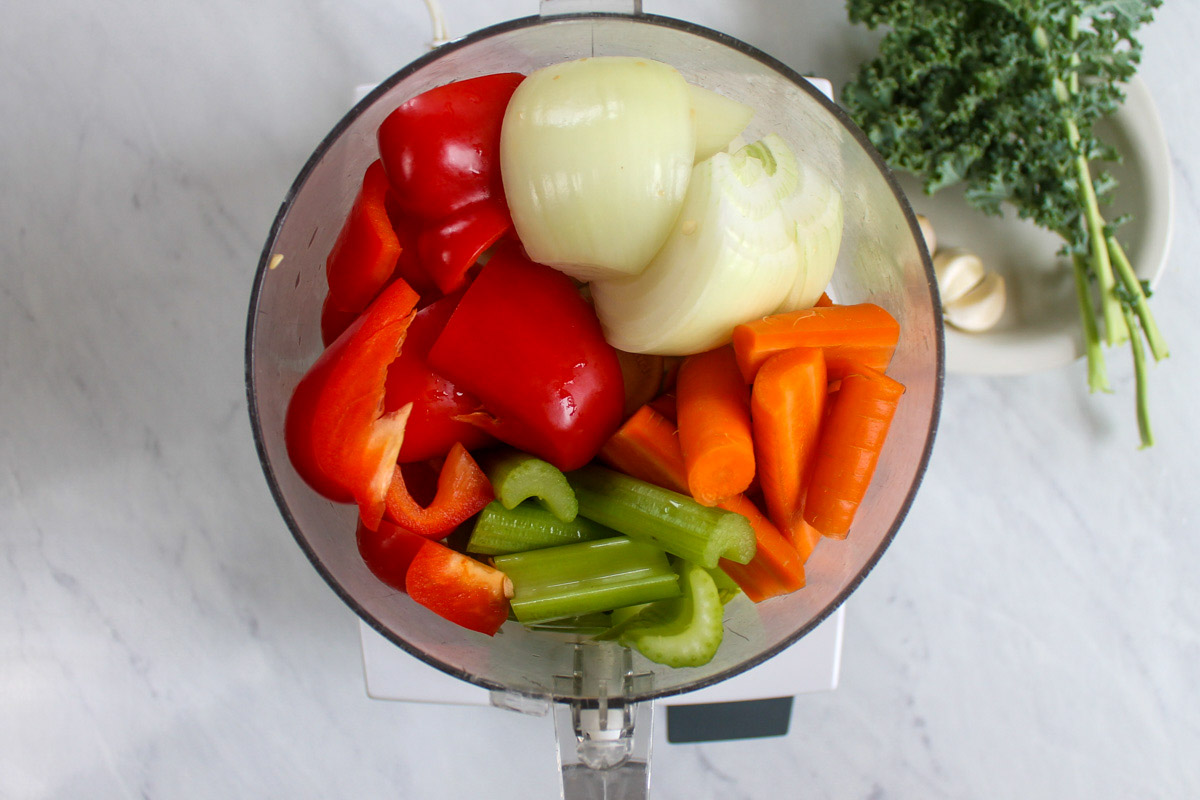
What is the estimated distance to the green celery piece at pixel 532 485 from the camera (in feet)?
1.71

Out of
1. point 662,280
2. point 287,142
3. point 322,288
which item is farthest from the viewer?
point 287,142

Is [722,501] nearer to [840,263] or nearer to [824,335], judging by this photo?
[824,335]

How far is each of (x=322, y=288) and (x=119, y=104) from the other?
369 millimetres

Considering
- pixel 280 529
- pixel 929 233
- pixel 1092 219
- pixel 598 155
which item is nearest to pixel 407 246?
pixel 598 155

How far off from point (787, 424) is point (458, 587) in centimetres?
23

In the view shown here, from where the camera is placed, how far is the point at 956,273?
83cm

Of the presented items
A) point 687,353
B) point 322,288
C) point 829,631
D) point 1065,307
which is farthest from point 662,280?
point 1065,307

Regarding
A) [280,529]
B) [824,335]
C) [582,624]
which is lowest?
[280,529]

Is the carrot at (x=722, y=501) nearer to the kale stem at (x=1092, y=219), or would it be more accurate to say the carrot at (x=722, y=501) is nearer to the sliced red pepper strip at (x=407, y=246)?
the sliced red pepper strip at (x=407, y=246)

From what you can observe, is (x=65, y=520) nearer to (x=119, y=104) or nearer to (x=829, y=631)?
(x=119, y=104)

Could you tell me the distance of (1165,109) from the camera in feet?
2.86

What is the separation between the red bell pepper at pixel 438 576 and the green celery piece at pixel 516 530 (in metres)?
0.02

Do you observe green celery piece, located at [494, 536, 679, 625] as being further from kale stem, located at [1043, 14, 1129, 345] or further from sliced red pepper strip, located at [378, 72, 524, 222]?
kale stem, located at [1043, 14, 1129, 345]

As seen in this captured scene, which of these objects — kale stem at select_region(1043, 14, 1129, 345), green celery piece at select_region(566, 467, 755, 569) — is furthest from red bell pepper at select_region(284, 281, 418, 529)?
kale stem at select_region(1043, 14, 1129, 345)
